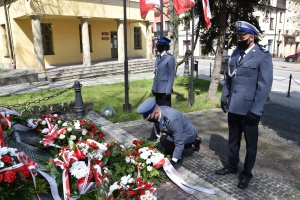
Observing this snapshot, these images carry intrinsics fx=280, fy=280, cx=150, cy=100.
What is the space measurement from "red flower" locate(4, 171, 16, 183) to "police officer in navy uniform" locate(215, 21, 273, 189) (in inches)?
106

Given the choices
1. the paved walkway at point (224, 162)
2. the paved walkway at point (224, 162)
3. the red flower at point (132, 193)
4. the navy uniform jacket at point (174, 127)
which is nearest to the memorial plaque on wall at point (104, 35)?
the paved walkway at point (224, 162)

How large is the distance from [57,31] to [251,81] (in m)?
17.6

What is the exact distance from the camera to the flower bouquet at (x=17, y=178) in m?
2.73

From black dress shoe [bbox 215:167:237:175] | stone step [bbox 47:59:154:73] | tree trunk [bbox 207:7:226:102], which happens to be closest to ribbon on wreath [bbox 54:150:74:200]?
black dress shoe [bbox 215:167:237:175]

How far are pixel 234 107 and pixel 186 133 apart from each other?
39.7 inches

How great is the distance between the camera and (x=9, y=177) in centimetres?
272

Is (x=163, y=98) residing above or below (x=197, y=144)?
above

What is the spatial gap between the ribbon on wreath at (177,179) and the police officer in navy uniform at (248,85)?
0.53 metres

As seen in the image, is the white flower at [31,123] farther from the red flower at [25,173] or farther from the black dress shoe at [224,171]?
the black dress shoe at [224,171]

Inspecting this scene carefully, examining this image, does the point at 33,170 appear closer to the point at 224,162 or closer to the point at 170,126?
the point at 170,126

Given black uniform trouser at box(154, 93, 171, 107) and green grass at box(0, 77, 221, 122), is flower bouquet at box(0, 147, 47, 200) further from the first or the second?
green grass at box(0, 77, 221, 122)

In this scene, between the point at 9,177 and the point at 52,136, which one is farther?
the point at 52,136

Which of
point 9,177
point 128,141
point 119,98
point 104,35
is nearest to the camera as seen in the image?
point 9,177

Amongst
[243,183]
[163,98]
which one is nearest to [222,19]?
[163,98]
